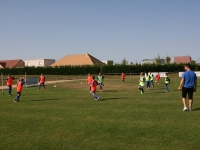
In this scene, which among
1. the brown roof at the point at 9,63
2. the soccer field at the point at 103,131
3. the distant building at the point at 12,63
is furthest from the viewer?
the brown roof at the point at 9,63

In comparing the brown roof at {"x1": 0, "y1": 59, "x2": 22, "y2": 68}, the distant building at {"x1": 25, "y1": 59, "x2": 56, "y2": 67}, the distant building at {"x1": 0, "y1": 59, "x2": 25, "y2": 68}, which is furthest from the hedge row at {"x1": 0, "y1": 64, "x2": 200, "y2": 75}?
the brown roof at {"x1": 0, "y1": 59, "x2": 22, "y2": 68}

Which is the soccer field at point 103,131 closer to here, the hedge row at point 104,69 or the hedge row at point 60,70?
the hedge row at point 104,69

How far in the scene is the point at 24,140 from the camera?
259 inches

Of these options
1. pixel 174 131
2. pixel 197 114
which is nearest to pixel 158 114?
pixel 197 114

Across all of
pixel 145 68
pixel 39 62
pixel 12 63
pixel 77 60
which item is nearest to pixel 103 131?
pixel 145 68

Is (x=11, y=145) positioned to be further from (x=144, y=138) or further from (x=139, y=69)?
(x=139, y=69)

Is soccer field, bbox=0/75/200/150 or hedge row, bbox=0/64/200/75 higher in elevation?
hedge row, bbox=0/64/200/75

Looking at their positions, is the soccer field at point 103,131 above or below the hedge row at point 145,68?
below

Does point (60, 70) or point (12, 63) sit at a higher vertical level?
point (12, 63)

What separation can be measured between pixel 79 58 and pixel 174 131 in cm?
7777

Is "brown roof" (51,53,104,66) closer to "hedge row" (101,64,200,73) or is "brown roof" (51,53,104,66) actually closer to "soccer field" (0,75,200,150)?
"hedge row" (101,64,200,73)

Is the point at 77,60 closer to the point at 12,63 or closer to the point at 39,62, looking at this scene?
the point at 39,62

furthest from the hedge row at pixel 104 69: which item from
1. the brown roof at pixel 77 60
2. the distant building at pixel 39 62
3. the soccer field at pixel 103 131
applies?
the soccer field at pixel 103 131

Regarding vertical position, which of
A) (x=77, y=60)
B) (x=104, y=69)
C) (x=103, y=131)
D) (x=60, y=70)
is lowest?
(x=103, y=131)
